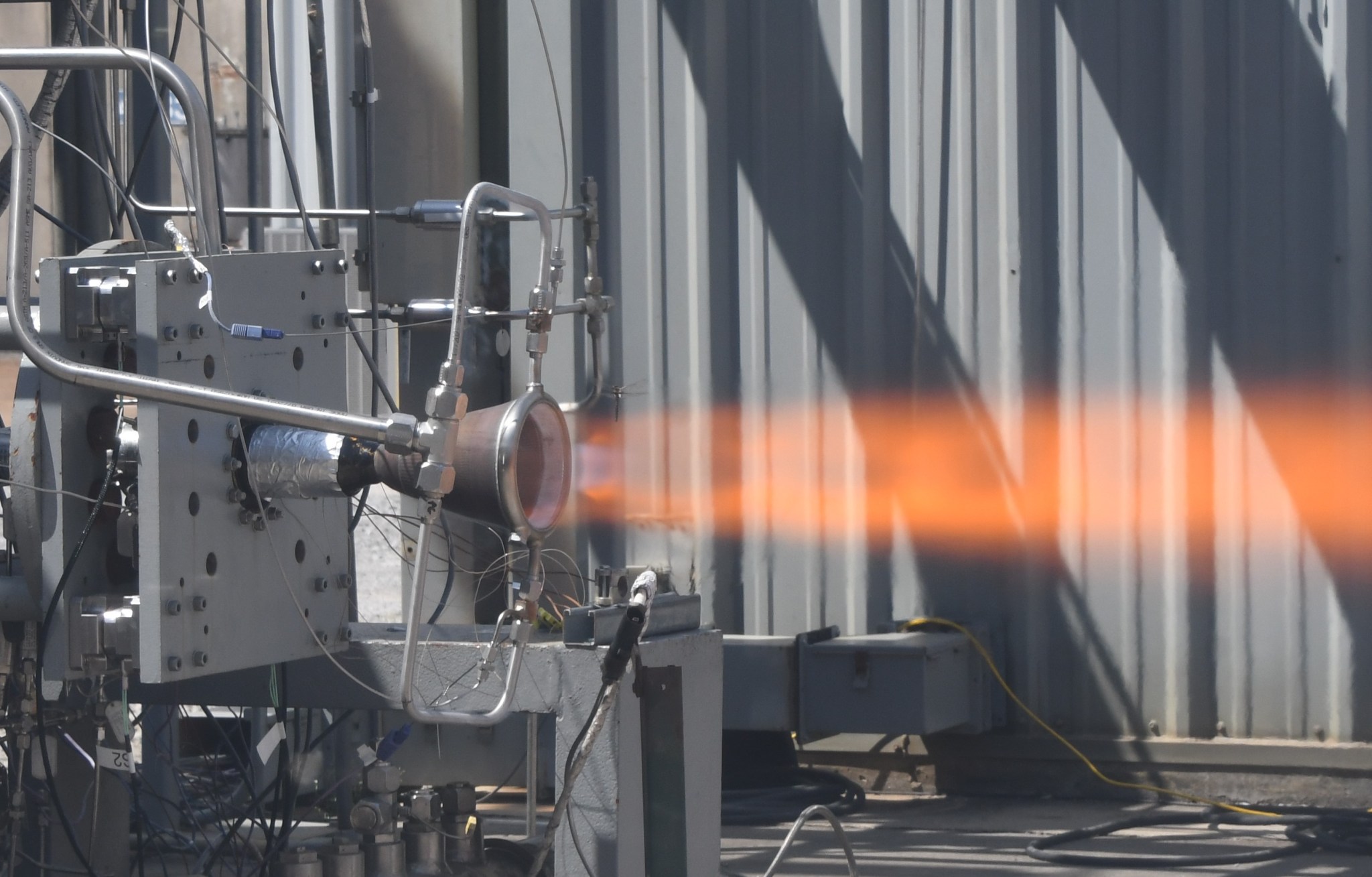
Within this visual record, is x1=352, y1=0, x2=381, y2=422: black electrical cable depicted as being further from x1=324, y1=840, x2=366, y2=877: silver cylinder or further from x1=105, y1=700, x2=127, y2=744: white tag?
x1=324, y1=840, x2=366, y2=877: silver cylinder

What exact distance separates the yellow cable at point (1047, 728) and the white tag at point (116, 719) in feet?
10.00

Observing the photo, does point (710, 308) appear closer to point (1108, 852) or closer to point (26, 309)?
point (1108, 852)

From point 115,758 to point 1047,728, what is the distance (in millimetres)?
3299

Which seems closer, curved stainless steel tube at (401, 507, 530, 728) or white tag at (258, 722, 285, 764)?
curved stainless steel tube at (401, 507, 530, 728)

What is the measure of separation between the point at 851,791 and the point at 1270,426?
5.83 ft

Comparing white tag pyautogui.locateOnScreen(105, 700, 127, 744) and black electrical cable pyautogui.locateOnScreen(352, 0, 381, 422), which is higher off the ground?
black electrical cable pyautogui.locateOnScreen(352, 0, 381, 422)

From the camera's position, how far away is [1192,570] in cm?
539

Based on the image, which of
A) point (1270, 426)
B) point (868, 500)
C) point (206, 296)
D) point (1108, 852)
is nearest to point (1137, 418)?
point (1270, 426)

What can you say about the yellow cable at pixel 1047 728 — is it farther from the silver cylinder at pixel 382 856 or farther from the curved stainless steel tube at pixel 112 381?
the curved stainless steel tube at pixel 112 381

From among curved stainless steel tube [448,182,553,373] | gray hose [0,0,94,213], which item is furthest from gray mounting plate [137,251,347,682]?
gray hose [0,0,94,213]

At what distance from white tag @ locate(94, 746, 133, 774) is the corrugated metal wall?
293cm

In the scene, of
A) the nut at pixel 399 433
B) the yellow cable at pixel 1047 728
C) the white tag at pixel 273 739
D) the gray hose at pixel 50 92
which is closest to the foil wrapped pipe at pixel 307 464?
the nut at pixel 399 433

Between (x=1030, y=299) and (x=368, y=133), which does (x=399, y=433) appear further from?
(x=1030, y=299)

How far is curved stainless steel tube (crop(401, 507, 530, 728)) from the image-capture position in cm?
253
